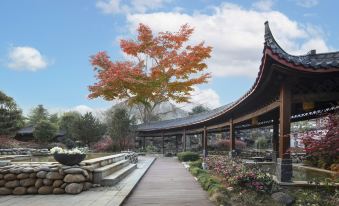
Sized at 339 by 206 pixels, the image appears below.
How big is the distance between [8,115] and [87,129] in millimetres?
10635

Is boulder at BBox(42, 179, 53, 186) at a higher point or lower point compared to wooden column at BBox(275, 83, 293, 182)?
lower

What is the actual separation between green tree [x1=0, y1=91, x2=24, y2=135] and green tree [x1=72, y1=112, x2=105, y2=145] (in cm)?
931

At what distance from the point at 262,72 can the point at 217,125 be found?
18.1m

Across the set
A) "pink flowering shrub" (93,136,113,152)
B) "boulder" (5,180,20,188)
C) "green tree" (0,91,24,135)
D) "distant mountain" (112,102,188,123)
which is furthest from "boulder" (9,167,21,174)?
"distant mountain" (112,102,188,123)

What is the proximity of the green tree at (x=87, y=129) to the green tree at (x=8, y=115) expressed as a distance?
9.31 meters

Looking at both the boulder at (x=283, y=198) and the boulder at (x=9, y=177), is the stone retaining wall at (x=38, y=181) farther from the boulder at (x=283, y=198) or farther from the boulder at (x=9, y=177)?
the boulder at (x=283, y=198)

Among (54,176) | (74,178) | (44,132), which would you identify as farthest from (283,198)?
(44,132)

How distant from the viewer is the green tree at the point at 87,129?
100ft

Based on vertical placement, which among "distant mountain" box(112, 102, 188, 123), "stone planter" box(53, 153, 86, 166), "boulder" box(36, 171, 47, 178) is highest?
"distant mountain" box(112, 102, 188, 123)

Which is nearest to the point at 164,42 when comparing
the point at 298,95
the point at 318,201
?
the point at 298,95

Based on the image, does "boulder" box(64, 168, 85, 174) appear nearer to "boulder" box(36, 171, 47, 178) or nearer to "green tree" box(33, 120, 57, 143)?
"boulder" box(36, 171, 47, 178)

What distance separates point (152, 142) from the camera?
5647 cm

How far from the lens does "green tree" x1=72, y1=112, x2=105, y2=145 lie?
3055cm

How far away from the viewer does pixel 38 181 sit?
9.94 m
